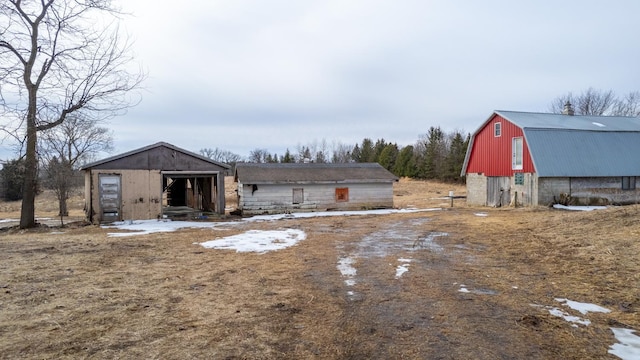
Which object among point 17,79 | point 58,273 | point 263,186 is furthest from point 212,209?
point 58,273

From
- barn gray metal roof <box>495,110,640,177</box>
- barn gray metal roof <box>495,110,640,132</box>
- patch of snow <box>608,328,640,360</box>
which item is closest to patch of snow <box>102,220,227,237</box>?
patch of snow <box>608,328,640,360</box>

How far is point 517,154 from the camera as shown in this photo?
82.6 feet

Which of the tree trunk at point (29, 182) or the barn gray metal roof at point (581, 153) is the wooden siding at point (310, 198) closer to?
the barn gray metal roof at point (581, 153)

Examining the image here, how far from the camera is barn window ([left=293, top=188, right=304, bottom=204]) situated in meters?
24.6

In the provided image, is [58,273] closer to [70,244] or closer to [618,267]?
[70,244]

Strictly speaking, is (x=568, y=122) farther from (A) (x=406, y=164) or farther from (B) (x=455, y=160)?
(A) (x=406, y=164)

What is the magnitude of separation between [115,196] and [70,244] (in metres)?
7.85

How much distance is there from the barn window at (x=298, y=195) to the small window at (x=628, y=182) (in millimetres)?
18887

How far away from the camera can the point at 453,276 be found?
7797mm

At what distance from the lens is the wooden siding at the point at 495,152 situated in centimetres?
2497

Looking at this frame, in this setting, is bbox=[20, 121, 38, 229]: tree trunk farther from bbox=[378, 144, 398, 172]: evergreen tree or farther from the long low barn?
bbox=[378, 144, 398, 172]: evergreen tree

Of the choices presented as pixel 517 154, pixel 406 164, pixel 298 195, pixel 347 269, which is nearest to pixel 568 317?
pixel 347 269

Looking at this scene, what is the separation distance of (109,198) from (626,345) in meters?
19.9

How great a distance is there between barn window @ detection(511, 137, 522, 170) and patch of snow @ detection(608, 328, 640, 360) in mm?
21679
